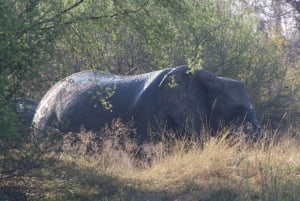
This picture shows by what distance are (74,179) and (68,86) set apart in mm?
4099

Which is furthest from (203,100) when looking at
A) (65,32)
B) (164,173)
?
(65,32)

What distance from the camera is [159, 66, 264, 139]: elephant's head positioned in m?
12.5

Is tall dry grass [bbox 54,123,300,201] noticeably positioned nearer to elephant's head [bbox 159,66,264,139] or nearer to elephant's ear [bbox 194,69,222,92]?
elephant's head [bbox 159,66,264,139]

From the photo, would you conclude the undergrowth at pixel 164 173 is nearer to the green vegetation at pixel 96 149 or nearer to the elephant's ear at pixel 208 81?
the green vegetation at pixel 96 149

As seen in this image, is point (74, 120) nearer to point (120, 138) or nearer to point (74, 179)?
point (120, 138)

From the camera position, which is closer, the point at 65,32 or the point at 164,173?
the point at 65,32

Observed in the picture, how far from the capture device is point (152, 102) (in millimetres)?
12406

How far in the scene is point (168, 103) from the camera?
491 inches

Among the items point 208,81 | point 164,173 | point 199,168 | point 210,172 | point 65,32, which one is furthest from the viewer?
Answer: point 208,81

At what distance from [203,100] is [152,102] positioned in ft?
4.23

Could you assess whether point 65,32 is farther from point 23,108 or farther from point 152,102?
point 152,102

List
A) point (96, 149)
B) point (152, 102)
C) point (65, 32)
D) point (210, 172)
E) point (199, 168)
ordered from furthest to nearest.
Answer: point (152, 102), point (96, 149), point (199, 168), point (210, 172), point (65, 32)

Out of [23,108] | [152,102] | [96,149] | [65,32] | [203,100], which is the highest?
[65,32]

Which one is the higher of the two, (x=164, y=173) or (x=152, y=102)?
(x=152, y=102)
